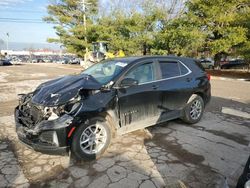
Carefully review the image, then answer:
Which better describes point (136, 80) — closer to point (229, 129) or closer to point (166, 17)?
point (229, 129)

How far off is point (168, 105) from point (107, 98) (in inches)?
61.7

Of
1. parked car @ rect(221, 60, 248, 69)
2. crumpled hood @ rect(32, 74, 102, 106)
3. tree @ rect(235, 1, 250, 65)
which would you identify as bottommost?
crumpled hood @ rect(32, 74, 102, 106)

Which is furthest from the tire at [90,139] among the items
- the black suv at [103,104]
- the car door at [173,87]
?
the car door at [173,87]

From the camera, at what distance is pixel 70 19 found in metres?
32.0

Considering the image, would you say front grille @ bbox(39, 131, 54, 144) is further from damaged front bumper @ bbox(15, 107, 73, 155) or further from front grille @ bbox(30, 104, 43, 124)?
front grille @ bbox(30, 104, 43, 124)

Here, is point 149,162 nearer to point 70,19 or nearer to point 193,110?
point 193,110

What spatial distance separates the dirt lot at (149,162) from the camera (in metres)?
3.23

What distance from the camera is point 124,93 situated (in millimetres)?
Answer: 4102

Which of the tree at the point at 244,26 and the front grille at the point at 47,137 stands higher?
the tree at the point at 244,26

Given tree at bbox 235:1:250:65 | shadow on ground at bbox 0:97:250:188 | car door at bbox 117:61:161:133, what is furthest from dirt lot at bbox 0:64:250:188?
tree at bbox 235:1:250:65

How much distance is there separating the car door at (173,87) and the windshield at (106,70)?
88cm

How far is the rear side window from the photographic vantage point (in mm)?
4887

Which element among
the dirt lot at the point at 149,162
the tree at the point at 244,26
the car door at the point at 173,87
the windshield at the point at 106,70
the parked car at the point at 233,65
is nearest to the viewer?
the dirt lot at the point at 149,162

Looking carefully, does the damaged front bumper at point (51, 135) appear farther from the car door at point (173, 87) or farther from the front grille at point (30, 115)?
the car door at point (173, 87)
